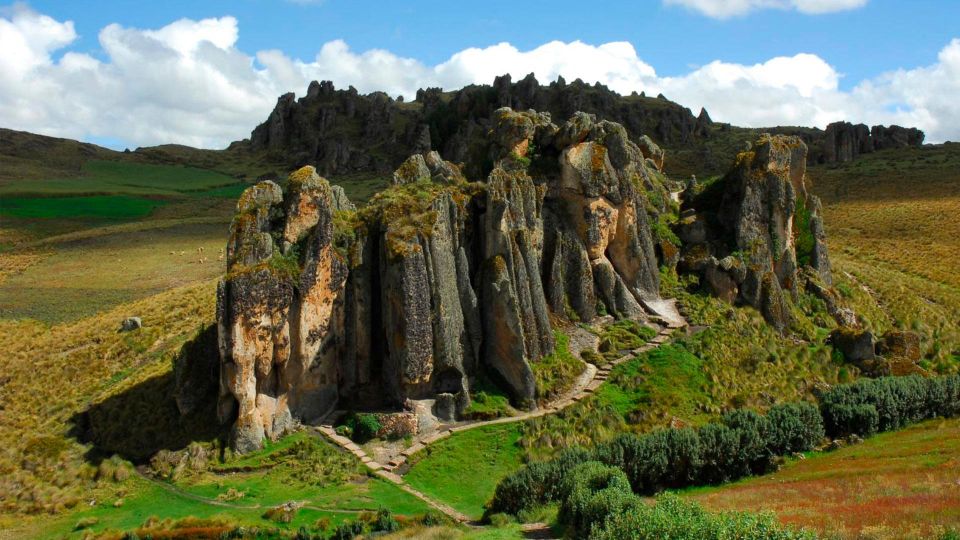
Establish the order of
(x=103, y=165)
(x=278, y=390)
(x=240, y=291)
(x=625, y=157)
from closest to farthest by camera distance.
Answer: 1. (x=240, y=291)
2. (x=278, y=390)
3. (x=625, y=157)
4. (x=103, y=165)

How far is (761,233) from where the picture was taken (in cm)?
4594

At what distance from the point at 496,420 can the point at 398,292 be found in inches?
303

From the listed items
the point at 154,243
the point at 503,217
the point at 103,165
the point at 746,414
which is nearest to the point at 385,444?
the point at 503,217

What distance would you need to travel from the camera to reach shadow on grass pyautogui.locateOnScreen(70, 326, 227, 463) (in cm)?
3331

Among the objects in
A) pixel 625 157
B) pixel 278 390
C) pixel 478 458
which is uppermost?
pixel 625 157

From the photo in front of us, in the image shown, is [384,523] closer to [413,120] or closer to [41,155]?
[413,120]

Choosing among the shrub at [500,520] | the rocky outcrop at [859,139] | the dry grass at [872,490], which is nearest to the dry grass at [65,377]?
the shrub at [500,520]

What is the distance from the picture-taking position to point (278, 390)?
33500 millimetres

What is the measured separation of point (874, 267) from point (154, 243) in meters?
81.0

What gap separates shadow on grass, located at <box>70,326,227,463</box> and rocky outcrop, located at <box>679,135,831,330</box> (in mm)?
29791

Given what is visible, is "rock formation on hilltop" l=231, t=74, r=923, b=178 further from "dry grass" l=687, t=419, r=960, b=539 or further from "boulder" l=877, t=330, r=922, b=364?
"dry grass" l=687, t=419, r=960, b=539

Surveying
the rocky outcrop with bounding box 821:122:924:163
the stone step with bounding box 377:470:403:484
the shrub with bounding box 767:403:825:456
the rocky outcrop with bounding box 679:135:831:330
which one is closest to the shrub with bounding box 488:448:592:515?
the stone step with bounding box 377:470:403:484

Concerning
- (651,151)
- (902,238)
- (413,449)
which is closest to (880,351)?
(651,151)

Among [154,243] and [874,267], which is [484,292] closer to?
[874,267]
